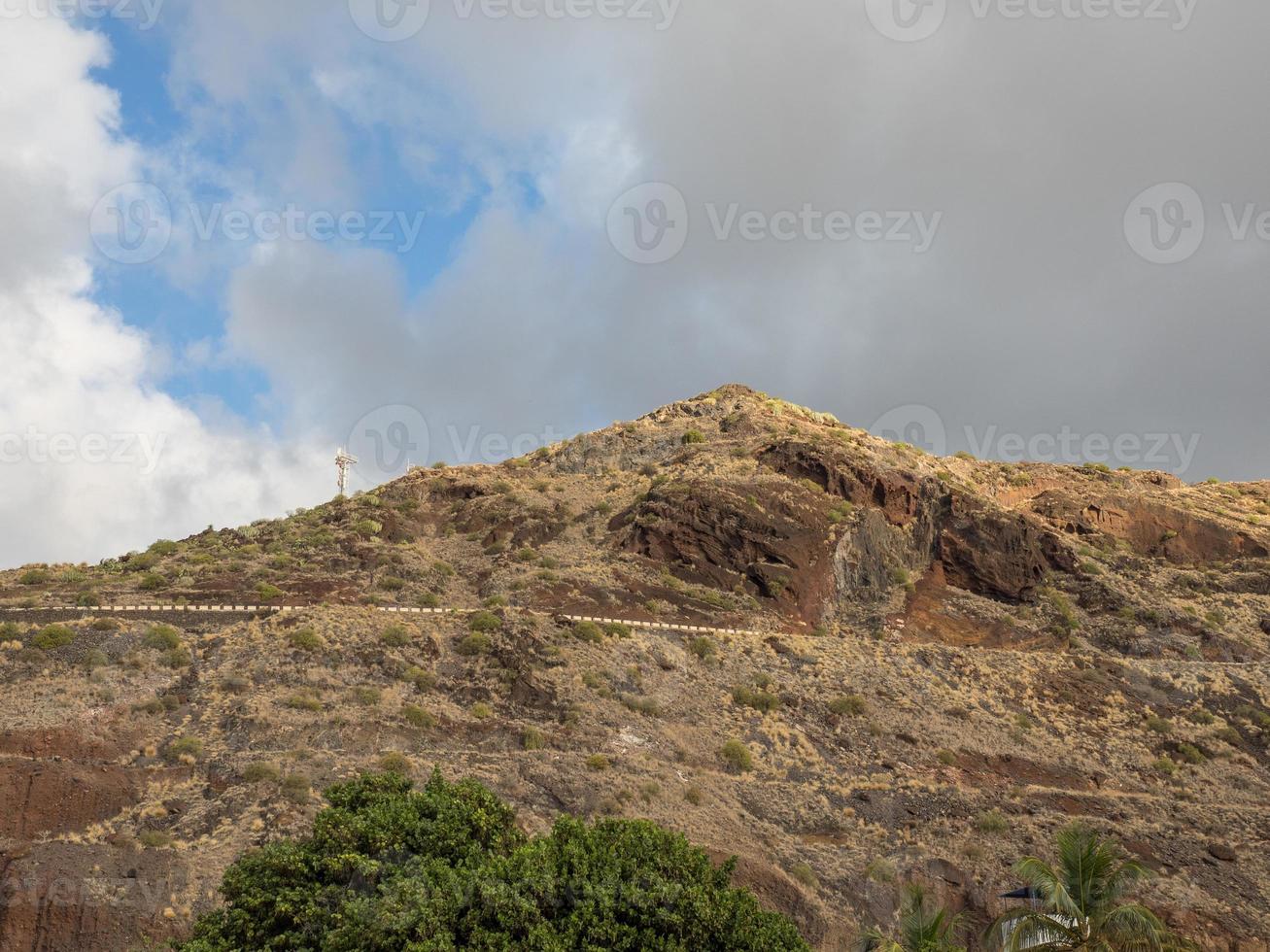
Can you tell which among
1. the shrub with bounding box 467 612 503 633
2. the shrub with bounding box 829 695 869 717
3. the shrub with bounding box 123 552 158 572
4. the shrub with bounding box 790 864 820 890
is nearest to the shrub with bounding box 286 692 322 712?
the shrub with bounding box 467 612 503 633

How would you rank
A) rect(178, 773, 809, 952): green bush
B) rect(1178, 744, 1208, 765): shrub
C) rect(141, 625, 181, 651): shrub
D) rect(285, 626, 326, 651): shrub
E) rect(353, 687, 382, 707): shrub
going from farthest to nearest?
rect(1178, 744, 1208, 765): shrub → rect(285, 626, 326, 651): shrub → rect(141, 625, 181, 651): shrub → rect(353, 687, 382, 707): shrub → rect(178, 773, 809, 952): green bush

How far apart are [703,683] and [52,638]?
26305 mm

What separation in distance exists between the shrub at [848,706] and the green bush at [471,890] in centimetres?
2545

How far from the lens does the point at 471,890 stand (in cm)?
1816

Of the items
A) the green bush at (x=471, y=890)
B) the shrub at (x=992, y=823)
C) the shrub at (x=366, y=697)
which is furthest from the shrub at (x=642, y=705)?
the green bush at (x=471, y=890)

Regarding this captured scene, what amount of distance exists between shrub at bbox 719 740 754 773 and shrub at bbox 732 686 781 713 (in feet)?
12.1

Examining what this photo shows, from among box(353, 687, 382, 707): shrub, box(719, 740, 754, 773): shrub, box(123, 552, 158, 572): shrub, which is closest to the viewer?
box(353, 687, 382, 707): shrub

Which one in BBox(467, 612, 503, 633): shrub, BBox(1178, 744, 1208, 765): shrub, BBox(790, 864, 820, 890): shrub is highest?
BBox(467, 612, 503, 633): shrub

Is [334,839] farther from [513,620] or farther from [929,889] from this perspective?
[513,620]

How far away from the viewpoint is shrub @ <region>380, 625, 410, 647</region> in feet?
144

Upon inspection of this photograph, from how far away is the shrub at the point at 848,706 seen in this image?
1756 inches

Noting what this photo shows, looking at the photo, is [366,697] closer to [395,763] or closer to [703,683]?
[395,763]

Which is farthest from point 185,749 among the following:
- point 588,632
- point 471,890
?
point 471,890

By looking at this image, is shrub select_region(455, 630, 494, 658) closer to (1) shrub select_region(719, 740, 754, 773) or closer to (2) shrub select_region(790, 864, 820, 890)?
(1) shrub select_region(719, 740, 754, 773)
